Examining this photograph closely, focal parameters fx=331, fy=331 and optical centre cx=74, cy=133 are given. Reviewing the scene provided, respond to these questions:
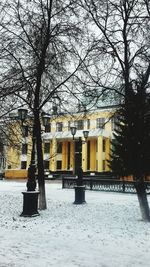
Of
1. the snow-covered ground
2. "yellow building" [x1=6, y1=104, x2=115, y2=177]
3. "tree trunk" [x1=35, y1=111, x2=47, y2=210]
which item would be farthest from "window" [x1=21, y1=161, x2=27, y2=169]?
the snow-covered ground

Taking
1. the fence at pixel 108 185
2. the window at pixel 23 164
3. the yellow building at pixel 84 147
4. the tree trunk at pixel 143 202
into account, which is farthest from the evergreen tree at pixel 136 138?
the window at pixel 23 164

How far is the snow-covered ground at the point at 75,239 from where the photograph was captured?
5.98 metres

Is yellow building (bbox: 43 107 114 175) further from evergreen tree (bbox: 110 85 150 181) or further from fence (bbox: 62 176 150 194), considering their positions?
evergreen tree (bbox: 110 85 150 181)

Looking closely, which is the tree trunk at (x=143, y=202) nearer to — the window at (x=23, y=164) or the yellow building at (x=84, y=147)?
the yellow building at (x=84, y=147)

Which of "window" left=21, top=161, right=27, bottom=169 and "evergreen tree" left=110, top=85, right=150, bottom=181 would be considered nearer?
"evergreen tree" left=110, top=85, right=150, bottom=181

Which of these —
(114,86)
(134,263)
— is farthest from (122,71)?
(134,263)

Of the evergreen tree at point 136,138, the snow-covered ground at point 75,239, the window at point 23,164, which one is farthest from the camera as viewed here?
the window at point 23,164

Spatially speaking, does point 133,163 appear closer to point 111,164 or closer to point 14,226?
point 111,164

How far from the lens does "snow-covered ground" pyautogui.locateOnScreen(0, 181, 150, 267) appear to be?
5.98 m

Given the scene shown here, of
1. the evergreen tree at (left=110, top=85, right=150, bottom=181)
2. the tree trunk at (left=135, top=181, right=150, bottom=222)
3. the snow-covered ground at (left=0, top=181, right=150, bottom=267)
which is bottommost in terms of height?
the snow-covered ground at (left=0, top=181, right=150, bottom=267)

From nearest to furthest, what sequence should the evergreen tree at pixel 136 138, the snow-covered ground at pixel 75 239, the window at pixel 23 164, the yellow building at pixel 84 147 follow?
the snow-covered ground at pixel 75 239, the evergreen tree at pixel 136 138, the yellow building at pixel 84 147, the window at pixel 23 164

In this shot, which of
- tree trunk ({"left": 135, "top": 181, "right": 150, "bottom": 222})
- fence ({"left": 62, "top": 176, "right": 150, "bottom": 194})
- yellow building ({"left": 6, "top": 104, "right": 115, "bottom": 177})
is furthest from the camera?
yellow building ({"left": 6, "top": 104, "right": 115, "bottom": 177})

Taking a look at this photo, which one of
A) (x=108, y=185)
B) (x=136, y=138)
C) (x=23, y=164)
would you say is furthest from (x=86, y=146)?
(x=136, y=138)

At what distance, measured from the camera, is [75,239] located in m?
7.94
